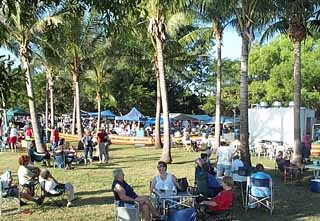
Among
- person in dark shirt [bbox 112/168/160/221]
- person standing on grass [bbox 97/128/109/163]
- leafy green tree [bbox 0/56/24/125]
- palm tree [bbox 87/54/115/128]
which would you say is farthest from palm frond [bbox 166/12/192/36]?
leafy green tree [bbox 0/56/24/125]

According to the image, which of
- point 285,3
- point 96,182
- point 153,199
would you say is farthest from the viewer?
point 285,3

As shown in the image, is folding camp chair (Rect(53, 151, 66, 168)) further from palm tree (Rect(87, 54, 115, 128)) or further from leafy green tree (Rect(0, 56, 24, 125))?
palm tree (Rect(87, 54, 115, 128))

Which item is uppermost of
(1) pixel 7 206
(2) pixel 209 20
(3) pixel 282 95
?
(2) pixel 209 20

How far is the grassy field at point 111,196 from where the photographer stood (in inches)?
369

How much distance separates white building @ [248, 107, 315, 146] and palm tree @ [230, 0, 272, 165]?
32.4 feet

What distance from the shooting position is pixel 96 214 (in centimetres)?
938

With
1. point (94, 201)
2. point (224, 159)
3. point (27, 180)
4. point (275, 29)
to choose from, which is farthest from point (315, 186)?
point (275, 29)

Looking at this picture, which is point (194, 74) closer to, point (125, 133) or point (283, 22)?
point (125, 133)

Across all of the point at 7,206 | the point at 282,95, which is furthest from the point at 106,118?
the point at 7,206

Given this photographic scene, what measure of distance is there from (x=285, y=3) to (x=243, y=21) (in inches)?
58.9

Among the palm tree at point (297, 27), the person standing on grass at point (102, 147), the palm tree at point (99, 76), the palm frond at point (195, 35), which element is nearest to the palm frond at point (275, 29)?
the palm tree at point (297, 27)

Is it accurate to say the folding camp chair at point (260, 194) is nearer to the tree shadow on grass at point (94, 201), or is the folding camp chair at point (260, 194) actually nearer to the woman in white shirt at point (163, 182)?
the woman in white shirt at point (163, 182)

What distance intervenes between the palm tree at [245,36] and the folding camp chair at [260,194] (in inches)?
220

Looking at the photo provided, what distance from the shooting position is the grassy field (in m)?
9.37
